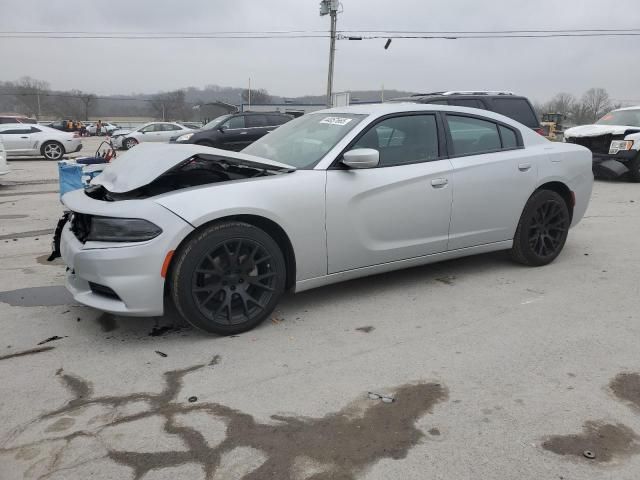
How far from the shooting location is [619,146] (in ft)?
37.7

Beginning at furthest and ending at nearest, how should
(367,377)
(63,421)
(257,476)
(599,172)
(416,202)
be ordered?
(599,172) → (416,202) → (367,377) → (63,421) → (257,476)

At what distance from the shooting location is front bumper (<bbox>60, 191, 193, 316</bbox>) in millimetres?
3244

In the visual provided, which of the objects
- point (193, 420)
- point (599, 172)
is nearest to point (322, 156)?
point (193, 420)

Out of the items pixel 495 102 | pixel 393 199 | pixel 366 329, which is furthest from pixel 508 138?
pixel 495 102

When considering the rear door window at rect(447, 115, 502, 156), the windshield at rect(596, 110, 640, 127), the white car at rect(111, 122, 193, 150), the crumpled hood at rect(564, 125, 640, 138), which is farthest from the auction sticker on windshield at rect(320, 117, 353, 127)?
the white car at rect(111, 122, 193, 150)

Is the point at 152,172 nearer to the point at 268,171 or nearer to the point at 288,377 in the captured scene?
the point at 268,171

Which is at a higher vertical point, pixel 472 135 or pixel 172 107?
pixel 172 107

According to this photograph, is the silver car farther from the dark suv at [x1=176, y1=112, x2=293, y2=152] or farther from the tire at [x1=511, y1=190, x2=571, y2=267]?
the dark suv at [x1=176, y1=112, x2=293, y2=152]

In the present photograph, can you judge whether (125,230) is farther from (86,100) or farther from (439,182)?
(86,100)

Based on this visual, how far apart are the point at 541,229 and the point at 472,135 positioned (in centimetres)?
118

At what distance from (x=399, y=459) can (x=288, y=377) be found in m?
0.91

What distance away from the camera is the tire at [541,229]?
4.96 meters

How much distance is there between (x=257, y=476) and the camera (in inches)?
87.2

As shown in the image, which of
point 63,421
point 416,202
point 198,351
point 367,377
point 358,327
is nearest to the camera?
point 63,421
